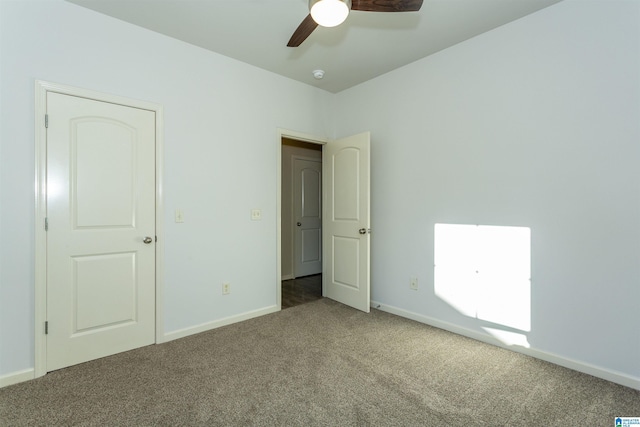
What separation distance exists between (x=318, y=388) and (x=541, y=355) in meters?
1.76

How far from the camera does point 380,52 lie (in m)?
2.98

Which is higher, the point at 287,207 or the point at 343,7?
the point at 343,7

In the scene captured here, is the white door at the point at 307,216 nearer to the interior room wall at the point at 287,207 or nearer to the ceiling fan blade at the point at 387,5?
the interior room wall at the point at 287,207

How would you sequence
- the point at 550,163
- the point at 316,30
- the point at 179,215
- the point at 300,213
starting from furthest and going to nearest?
the point at 300,213, the point at 179,215, the point at 316,30, the point at 550,163

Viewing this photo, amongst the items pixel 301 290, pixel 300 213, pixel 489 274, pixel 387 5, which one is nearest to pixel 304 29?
pixel 387 5

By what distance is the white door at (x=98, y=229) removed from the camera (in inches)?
87.8

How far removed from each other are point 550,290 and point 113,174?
11.6 feet

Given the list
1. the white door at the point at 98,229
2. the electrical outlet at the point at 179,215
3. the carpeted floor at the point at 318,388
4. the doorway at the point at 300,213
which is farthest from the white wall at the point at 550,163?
the white door at the point at 98,229

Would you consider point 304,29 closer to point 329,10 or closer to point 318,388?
point 329,10

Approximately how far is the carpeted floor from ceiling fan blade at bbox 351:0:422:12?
90.0 inches

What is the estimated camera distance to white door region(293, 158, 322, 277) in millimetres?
5328

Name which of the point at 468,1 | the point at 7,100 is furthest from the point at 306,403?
the point at 468,1

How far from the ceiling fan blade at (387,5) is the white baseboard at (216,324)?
2847mm

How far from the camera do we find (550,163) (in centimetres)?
232
